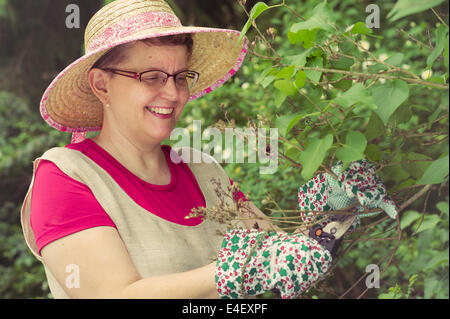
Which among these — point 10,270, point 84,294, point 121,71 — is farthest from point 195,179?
point 10,270

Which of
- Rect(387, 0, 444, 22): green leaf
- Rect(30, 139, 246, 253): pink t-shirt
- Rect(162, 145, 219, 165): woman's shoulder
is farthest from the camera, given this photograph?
Rect(162, 145, 219, 165): woman's shoulder

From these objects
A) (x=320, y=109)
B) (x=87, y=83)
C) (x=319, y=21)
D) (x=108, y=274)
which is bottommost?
(x=108, y=274)

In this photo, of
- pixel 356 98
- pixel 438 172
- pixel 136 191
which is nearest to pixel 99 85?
pixel 136 191

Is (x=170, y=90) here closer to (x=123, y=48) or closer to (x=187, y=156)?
(x=123, y=48)

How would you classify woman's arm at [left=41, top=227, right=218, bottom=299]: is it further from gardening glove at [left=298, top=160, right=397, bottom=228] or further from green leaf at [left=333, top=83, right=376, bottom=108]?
green leaf at [left=333, top=83, right=376, bottom=108]

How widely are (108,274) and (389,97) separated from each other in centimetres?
92

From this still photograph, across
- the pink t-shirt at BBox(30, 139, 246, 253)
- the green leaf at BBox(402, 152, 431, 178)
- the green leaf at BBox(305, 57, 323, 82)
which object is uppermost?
the green leaf at BBox(305, 57, 323, 82)

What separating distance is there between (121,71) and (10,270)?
2.89m

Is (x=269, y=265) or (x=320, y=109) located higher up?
(x=320, y=109)

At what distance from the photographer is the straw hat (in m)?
1.84

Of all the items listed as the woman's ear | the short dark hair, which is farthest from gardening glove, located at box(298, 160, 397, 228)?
the woman's ear

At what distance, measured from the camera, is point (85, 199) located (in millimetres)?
1695

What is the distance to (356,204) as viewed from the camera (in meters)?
1.59

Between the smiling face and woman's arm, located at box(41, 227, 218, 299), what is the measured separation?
42cm
